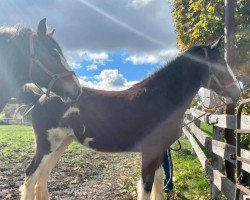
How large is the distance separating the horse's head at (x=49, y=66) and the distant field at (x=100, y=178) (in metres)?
2.56

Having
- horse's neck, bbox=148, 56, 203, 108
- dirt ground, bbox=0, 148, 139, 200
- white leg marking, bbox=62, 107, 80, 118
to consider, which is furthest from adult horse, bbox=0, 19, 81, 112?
dirt ground, bbox=0, 148, 139, 200

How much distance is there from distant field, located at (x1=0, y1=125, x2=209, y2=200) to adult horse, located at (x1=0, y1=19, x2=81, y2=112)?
2653 mm

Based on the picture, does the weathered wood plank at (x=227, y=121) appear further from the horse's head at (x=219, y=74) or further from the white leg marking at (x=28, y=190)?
the white leg marking at (x=28, y=190)

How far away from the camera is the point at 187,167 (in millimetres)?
8188

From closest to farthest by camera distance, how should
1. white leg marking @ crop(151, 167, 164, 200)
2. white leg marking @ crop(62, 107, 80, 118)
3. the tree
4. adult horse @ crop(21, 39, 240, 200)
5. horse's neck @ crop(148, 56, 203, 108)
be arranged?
adult horse @ crop(21, 39, 240, 200), horse's neck @ crop(148, 56, 203, 108), white leg marking @ crop(151, 167, 164, 200), white leg marking @ crop(62, 107, 80, 118), the tree

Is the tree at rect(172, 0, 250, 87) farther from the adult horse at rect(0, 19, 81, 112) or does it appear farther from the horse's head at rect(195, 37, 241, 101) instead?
the adult horse at rect(0, 19, 81, 112)

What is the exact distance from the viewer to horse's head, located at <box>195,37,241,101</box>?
18.8 feet

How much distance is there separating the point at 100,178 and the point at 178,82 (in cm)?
359

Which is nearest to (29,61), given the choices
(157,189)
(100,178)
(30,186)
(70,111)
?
(70,111)

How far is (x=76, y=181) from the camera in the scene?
7.61 m

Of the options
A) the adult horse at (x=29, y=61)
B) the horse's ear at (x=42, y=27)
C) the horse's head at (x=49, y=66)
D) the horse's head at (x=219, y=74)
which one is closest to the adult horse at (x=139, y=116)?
the horse's head at (x=219, y=74)

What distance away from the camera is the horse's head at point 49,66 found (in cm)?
459

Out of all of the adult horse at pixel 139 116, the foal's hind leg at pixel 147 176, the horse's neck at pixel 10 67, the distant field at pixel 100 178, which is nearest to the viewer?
the horse's neck at pixel 10 67

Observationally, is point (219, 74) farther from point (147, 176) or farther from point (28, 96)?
point (28, 96)
